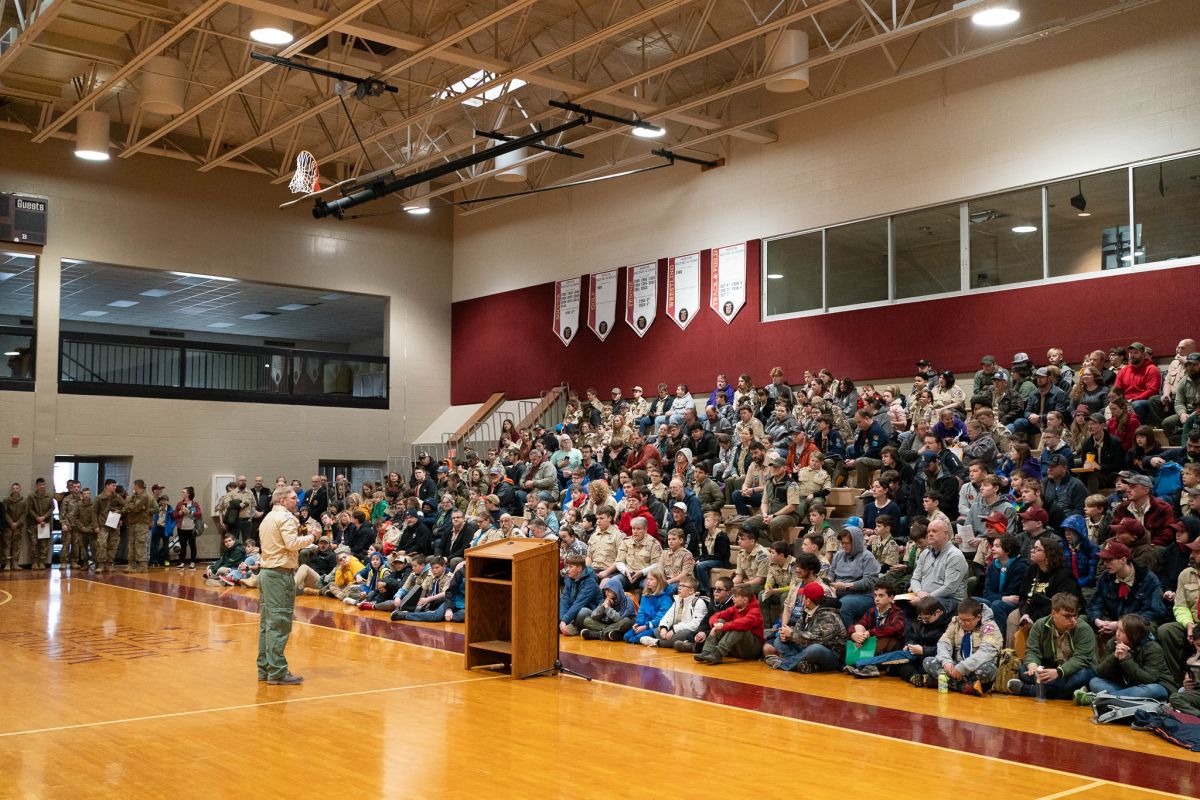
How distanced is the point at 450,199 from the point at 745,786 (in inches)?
820

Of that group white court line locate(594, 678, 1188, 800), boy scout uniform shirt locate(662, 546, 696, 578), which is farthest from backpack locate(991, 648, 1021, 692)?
boy scout uniform shirt locate(662, 546, 696, 578)

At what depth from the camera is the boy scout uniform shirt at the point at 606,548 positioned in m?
12.1

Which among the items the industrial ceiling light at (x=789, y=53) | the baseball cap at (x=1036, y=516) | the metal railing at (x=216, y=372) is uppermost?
the industrial ceiling light at (x=789, y=53)

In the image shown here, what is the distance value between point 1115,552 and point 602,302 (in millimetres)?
13813

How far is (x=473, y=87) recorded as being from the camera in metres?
15.4

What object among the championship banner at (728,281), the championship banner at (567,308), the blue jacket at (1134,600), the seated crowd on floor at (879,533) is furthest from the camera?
the championship banner at (567,308)

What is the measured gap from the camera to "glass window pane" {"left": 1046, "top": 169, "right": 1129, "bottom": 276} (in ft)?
44.9

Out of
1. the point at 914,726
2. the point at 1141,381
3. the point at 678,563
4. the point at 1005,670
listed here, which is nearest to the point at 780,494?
the point at 678,563

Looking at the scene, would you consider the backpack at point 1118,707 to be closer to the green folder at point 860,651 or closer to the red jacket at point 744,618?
the green folder at point 860,651

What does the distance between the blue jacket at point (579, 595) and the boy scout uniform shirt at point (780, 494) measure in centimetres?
217

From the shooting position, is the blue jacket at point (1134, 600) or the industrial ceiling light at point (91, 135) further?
the industrial ceiling light at point (91, 135)

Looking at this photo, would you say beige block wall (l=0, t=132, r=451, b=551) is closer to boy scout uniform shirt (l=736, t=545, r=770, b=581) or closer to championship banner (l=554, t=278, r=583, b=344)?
championship banner (l=554, t=278, r=583, b=344)

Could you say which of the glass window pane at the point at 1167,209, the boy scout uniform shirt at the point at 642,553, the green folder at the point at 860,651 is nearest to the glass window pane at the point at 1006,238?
the glass window pane at the point at 1167,209

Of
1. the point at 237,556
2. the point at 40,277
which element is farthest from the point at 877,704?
the point at 40,277
